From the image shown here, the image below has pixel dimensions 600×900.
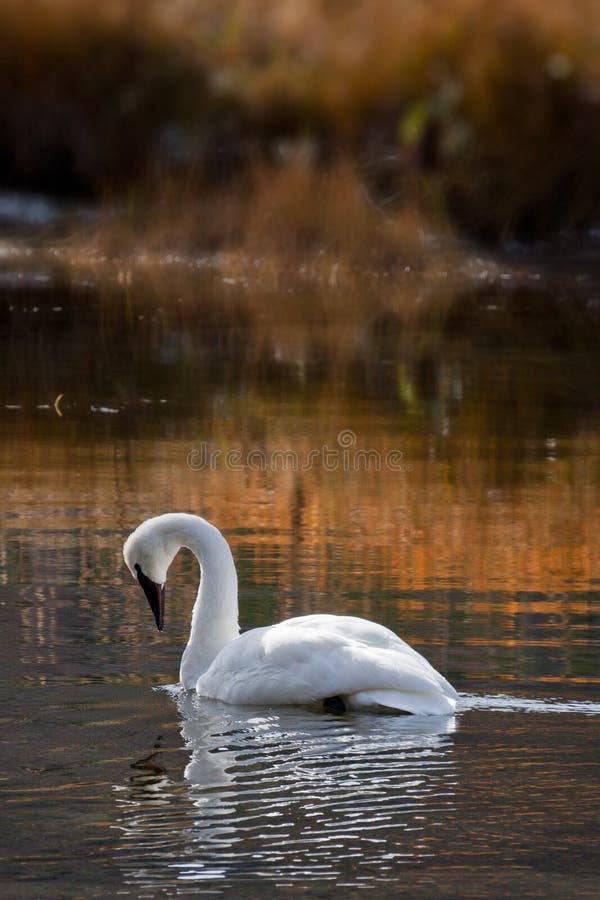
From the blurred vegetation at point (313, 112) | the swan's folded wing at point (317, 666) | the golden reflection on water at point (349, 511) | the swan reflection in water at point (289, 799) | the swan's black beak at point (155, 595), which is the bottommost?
the swan reflection in water at point (289, 799)

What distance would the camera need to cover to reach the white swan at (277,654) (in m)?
7.09

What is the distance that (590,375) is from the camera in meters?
16.9

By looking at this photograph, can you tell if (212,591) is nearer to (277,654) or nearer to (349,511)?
(277,654)

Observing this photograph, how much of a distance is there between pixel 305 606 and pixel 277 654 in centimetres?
128

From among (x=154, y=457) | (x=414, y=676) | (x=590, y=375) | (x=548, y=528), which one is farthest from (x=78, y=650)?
(x=590, y=375)

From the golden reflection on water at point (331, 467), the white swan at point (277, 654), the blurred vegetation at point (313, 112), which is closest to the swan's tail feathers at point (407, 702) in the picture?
the white swan at point (277, 654)

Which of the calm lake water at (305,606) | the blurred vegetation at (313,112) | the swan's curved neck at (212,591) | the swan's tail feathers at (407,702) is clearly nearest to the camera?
the calm lake water at (305,606)

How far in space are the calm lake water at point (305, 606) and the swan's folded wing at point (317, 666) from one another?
0.30ft

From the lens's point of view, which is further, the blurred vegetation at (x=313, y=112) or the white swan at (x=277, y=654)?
the blurred vegetation at (x=313, y=112)

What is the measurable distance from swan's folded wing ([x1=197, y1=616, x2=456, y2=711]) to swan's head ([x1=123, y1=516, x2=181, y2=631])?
19.5 inches

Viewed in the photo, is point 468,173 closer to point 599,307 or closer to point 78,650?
point 599,307

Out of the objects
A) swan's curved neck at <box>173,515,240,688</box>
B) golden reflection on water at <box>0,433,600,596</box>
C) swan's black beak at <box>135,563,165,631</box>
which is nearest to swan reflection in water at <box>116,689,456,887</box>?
swan's curved neck at <box>173,515,240,688</box>

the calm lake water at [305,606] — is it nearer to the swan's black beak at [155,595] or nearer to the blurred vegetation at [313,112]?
the swan's black beak at [155,595]

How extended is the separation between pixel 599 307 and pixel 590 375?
19.9 ft
